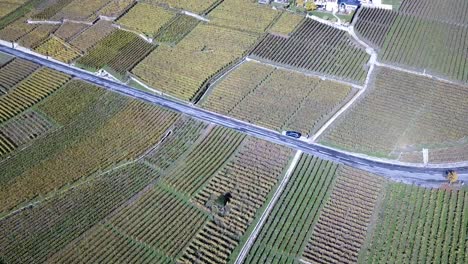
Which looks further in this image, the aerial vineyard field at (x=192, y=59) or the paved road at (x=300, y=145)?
the aerial vineyard field at (x=192, y=59)

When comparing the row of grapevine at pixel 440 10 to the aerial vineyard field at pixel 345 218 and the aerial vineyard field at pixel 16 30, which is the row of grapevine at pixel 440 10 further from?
the aerial vineyard field at pixel 16 30

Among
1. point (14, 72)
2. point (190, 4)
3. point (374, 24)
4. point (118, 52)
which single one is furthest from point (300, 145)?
point (14, 72)

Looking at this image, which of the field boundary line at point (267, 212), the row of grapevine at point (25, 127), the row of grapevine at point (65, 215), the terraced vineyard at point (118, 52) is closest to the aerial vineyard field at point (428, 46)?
the field boundary line at point (267, 212)

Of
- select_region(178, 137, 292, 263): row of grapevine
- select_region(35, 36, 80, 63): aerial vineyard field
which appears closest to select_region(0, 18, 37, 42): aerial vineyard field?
select_region(35, 36, 80, 63): aerial vineyard field

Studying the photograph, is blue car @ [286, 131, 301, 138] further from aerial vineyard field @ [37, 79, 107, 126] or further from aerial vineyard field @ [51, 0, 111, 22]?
aerial vineyard field @ [51, 0, 111, 22]

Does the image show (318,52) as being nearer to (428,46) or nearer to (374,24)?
(374,24)
